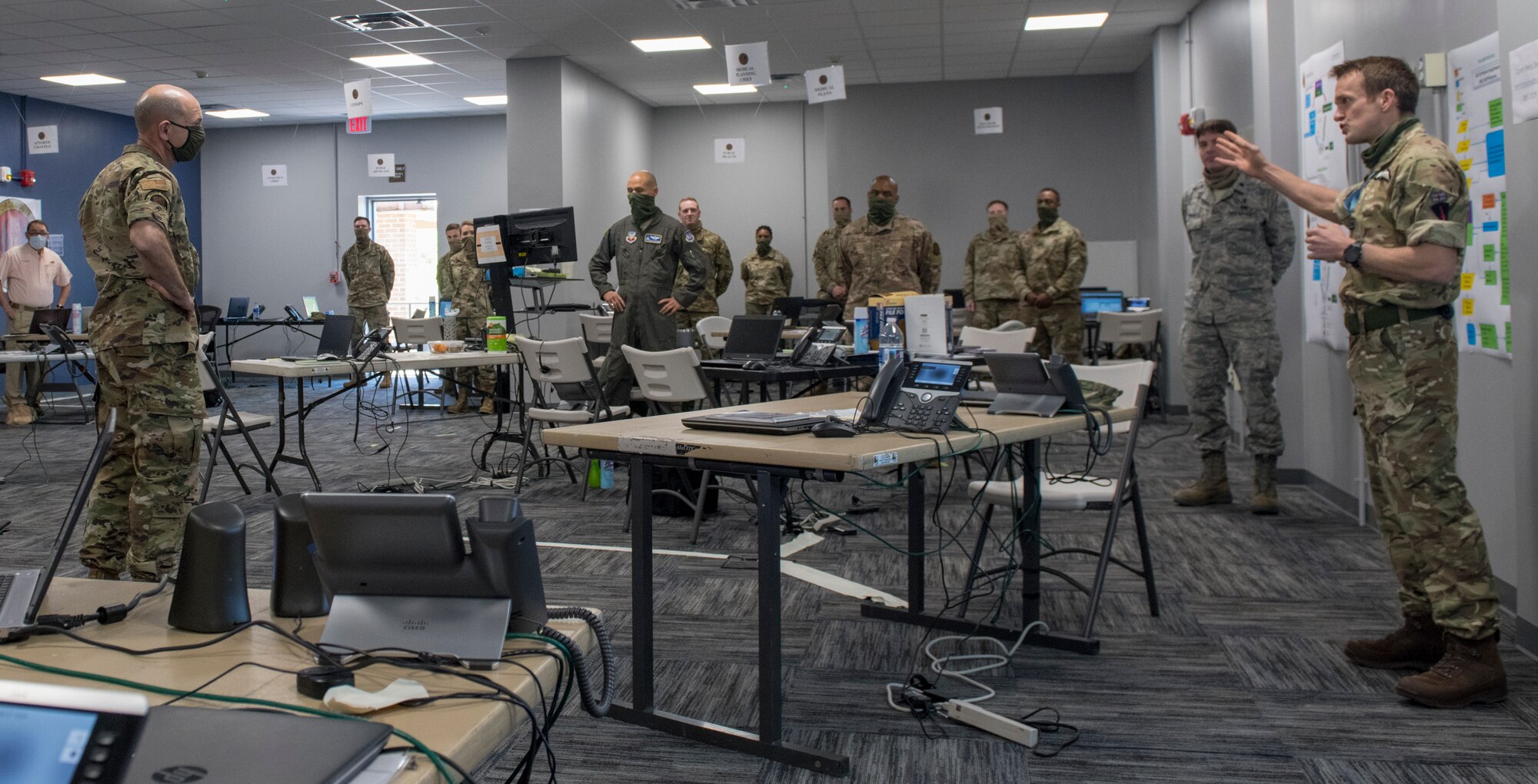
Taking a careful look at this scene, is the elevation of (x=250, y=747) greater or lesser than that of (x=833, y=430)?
lesser

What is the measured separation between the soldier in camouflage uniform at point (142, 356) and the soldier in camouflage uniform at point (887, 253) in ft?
12.0

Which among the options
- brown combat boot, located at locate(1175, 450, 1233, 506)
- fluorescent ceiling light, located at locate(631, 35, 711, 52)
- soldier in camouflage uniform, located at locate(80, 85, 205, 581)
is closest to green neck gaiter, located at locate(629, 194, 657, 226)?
soldier in camouflage uniform, located at locate(80, 85, 205, 581)

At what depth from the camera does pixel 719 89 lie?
11.2 m

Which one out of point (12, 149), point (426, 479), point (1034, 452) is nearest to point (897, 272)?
point (426, 479)

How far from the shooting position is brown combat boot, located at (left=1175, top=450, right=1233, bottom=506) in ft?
15.5

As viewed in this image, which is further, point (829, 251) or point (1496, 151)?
point (829, 251)

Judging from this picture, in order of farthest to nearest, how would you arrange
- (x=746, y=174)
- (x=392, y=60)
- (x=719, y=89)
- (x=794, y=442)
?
(x=746, y=174) < (x=719, y=89) < (x=392, y=60) < (x=794, y=442)

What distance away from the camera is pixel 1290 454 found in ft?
17.3

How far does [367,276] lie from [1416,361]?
9596 millimetres

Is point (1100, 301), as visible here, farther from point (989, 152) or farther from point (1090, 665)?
point (1090, 665)

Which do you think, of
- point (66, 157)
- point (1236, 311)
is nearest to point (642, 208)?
point (1236, 311)

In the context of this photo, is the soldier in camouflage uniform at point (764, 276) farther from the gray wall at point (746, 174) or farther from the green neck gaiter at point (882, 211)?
the green neck gaiter at point (882, 211)

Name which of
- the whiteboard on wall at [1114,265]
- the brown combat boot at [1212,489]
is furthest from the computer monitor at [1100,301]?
the brown combat boot at [1212,489]

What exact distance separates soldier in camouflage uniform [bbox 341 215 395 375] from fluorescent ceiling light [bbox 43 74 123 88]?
2682mm
